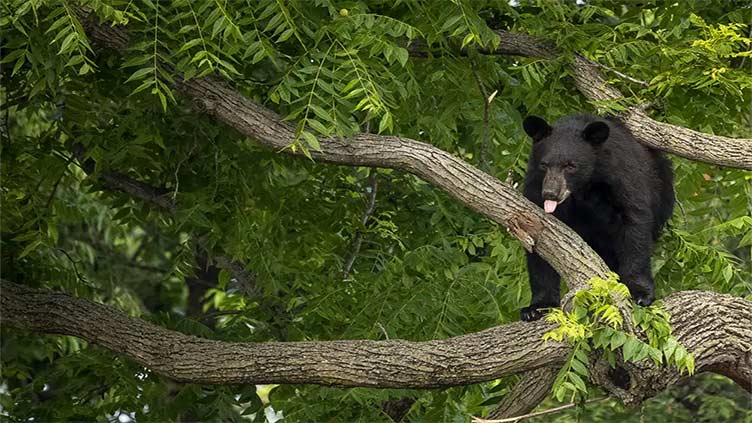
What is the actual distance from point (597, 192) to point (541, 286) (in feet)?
1.87

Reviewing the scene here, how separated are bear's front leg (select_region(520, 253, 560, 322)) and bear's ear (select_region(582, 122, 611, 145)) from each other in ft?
2.14

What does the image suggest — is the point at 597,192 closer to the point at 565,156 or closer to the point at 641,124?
the point at 565,156

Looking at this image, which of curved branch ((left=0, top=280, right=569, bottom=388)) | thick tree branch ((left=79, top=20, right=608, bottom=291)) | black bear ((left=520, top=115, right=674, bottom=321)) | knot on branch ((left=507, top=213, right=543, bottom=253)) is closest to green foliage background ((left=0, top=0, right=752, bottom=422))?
thick tree branch ((left=79, top=20, right=608, bottom=291))

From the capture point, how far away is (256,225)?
30.9 ft

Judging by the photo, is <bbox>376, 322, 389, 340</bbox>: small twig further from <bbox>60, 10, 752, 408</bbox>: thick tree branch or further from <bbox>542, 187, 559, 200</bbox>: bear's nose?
<bbox>542, 187, 559, 200</bbox>: bear's nose

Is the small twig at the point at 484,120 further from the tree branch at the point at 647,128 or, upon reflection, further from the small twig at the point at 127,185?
the small twig at the point at 127,185

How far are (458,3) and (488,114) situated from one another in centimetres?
108

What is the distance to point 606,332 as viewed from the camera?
5.97 m

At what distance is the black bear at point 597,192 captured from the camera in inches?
278

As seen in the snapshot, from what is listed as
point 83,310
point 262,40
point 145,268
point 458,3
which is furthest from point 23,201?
point 145,268

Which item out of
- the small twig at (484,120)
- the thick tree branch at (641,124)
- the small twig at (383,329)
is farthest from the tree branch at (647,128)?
the small twig at (383,329)

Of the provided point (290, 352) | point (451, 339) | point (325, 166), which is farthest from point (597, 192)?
point (325, 166)

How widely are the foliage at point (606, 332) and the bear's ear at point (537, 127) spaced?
1.31 metres

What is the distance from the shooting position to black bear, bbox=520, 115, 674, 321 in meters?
7.06
